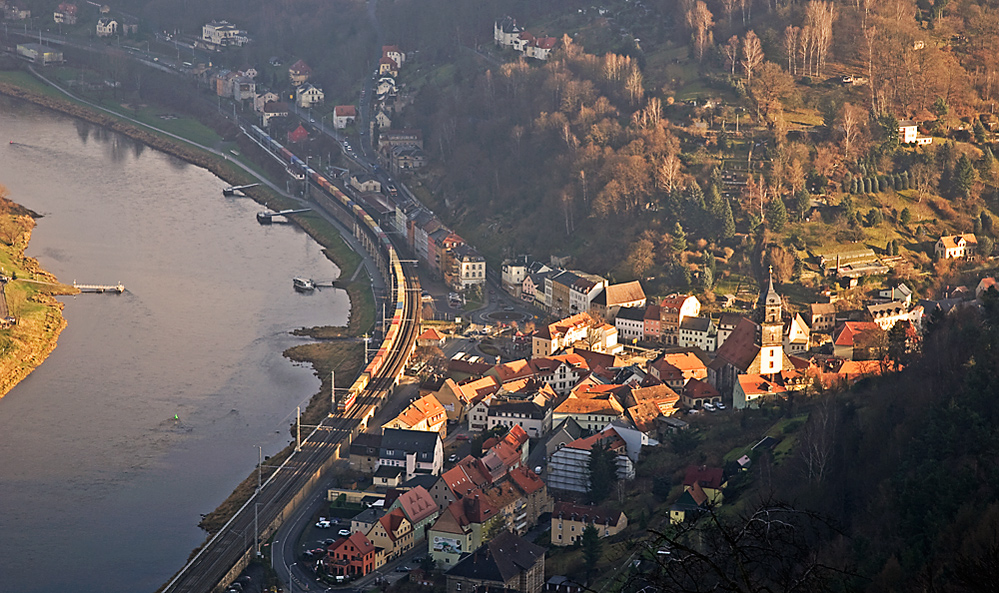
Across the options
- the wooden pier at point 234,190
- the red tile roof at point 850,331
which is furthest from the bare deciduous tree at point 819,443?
the wooden pier at point 234,190

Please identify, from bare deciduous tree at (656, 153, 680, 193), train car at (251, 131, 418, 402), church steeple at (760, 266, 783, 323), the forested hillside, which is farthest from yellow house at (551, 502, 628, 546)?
bare deciduous tree at (656, 153, 680, 193)

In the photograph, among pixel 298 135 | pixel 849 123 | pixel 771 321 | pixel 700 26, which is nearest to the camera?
pixel 771 321

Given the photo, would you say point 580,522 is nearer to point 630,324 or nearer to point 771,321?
point 771,321

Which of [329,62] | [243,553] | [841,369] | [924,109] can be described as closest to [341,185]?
[329,62]

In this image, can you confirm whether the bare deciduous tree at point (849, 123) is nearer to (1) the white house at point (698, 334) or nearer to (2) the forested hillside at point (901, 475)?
(1) the white house at point (698, 334)

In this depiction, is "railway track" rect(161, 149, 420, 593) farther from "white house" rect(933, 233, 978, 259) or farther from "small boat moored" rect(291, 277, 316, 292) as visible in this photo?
"white house" rect(933, 233, 978, 259)

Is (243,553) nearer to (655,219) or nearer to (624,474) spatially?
(624,474)

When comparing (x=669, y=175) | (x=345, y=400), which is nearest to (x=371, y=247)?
(x=669, y=175)
